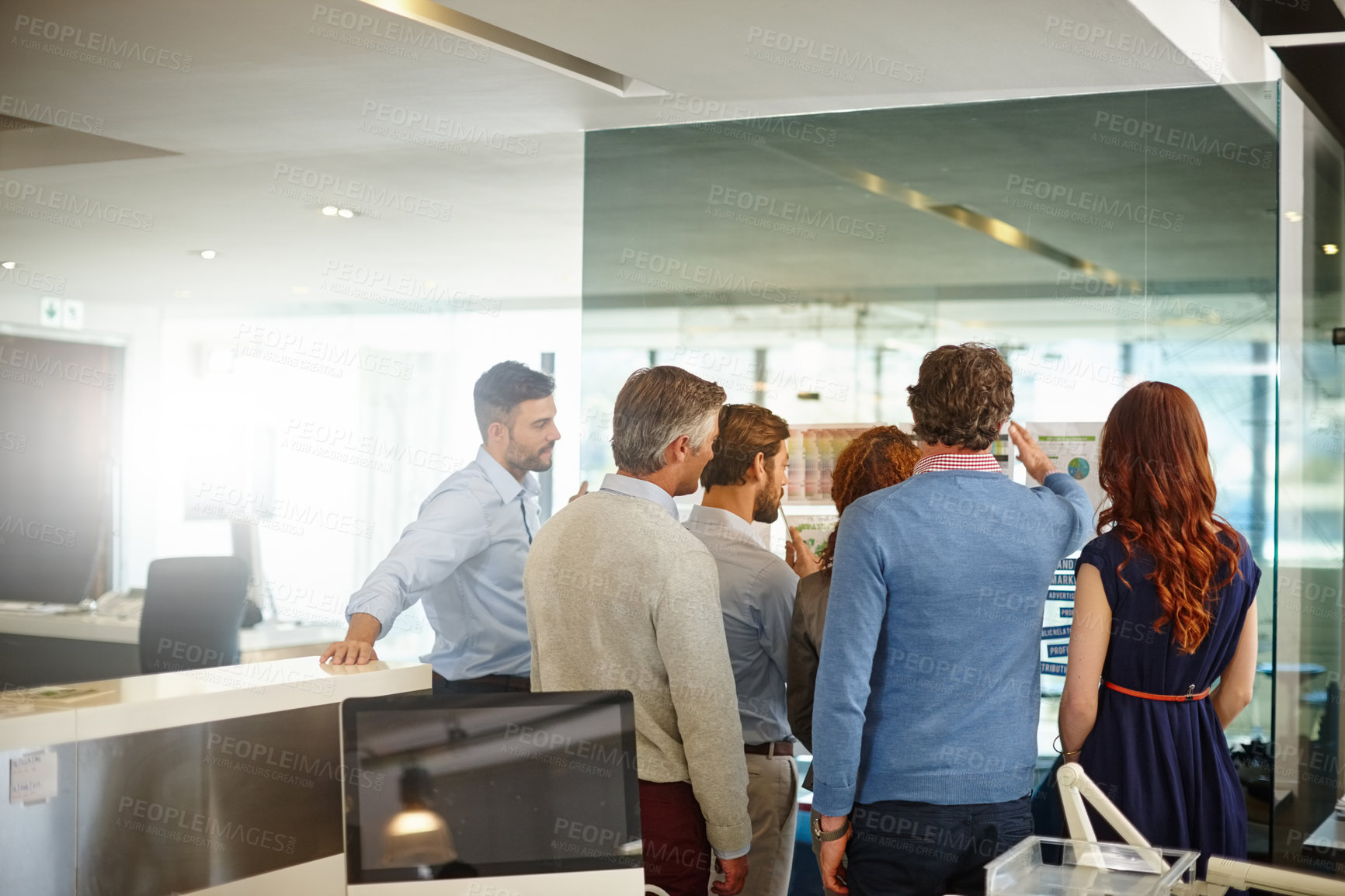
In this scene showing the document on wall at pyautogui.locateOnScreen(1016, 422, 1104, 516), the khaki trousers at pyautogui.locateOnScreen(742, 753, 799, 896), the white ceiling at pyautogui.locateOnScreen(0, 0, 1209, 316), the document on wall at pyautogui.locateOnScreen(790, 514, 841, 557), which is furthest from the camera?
the document on wall at pyautogui.locateOnScreen(790, 514, 841, 557)

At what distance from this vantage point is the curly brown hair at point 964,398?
2.12m

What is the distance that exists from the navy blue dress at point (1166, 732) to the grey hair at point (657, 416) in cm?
76

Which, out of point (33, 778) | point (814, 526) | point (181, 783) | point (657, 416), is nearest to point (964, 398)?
point (657, 416)

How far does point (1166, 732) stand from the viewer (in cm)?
224

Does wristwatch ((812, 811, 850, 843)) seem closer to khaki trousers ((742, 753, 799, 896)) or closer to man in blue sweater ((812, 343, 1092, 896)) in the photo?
man in blue sweater ((812, 343, 1092, 896))

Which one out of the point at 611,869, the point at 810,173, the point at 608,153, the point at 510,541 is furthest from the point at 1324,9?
the point at 611,869

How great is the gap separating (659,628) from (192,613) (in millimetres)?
4345

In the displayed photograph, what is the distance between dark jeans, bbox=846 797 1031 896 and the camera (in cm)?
209

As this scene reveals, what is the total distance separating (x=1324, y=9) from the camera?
3.57 m

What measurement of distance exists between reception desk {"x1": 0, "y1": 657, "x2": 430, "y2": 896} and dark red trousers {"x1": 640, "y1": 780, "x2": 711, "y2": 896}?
51 centimetres

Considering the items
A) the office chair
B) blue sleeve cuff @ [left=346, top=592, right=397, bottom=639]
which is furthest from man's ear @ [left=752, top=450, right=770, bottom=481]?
the office chair

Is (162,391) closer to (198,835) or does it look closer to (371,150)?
(371,150)

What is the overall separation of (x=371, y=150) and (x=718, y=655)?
3595 mm

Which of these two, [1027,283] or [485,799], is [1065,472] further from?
[485,799]
